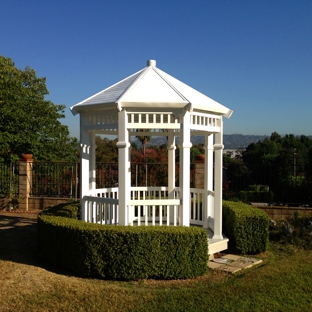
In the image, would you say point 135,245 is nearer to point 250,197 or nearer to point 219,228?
point 219,228

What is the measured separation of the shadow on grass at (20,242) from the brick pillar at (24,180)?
1.96 metres

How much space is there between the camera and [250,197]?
1678cm

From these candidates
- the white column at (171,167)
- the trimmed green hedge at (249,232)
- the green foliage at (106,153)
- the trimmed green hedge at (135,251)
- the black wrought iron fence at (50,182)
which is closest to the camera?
the trimmed green hedge at (135,251)

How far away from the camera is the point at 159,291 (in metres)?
5.64

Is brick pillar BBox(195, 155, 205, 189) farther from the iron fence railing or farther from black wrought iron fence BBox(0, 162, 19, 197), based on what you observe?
black wrought iron fence BBox(0, 162, 19, 197)

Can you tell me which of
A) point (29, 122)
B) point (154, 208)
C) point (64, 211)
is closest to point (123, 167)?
point (154, 208)

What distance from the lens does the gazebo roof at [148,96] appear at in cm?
676

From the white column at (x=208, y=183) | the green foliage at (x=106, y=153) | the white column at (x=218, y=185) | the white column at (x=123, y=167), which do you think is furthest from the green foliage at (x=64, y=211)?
the green foliage at (x=106, y=153)

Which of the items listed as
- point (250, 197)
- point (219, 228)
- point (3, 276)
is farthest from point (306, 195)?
point (3, 276)

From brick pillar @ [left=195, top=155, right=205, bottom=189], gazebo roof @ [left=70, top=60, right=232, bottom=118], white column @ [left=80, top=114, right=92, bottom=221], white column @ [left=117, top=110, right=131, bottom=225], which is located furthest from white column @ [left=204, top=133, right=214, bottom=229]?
brick pillar @ [left=195, top=155, right=205, bottom=189]

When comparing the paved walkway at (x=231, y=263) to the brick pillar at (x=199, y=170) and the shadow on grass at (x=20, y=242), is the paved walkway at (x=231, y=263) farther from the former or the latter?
the brick pillar at (x=199, y=170)

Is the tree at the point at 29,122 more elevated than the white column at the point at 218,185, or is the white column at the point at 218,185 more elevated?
the tree at the point at 29,122

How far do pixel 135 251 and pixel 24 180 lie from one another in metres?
9.73

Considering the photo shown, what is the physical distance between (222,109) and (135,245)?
11.3 ft
